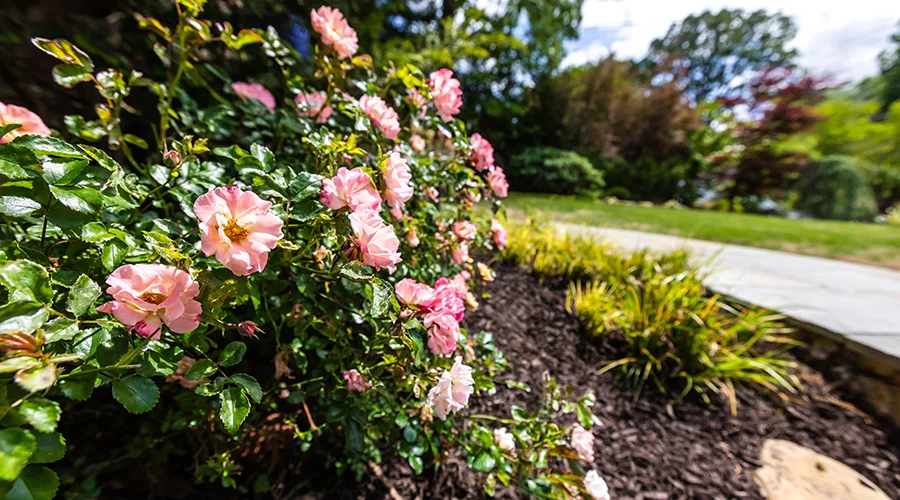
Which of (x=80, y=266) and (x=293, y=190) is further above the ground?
(x=293, y=190)

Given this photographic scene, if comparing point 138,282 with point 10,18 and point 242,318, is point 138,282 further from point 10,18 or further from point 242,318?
point 10,18

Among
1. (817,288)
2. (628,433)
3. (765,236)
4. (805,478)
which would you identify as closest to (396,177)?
(628,433)

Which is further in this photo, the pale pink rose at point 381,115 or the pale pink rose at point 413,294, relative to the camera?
the pale pink rose at point 381,115

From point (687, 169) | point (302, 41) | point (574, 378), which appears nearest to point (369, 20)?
point (302, 41)

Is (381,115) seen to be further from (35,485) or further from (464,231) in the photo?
(35,485)

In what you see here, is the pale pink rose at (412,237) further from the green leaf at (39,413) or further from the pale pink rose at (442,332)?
the green leaf at (39,413)

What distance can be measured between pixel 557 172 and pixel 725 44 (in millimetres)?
26358

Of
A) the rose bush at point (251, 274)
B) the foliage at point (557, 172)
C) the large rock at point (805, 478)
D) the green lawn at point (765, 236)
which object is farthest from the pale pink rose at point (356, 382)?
the foliage at point (557, 172)

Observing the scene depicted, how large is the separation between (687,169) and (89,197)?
12270 mm

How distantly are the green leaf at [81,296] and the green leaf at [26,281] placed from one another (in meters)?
0.04

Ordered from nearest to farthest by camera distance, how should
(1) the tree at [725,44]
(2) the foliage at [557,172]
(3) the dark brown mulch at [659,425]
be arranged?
(3) the dark brown mulch at [659,425]
(2) the foliage at [557,172]
(1) the tree at [725,44]

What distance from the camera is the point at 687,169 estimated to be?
404 inches

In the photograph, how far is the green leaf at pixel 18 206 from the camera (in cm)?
45

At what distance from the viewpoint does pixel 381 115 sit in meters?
0.84
